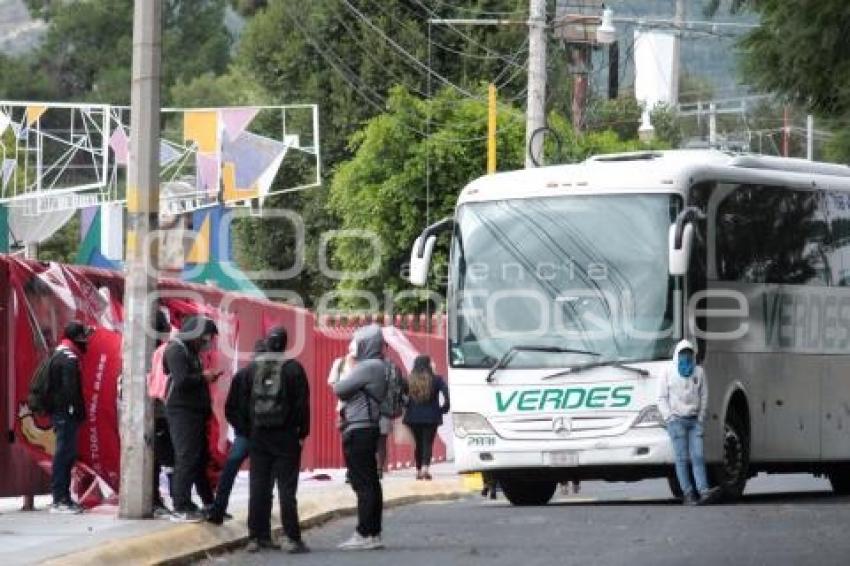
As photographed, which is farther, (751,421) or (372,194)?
(372,194)

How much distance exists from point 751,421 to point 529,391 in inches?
113

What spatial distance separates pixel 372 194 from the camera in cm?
5400

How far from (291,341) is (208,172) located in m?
20.5

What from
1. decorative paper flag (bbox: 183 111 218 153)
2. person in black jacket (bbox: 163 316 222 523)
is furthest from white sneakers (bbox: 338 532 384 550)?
decorative paper flag (bbox: 183 111 218 153)

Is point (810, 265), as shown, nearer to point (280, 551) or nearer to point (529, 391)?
point (529, 391)

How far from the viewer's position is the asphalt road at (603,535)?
17.6m

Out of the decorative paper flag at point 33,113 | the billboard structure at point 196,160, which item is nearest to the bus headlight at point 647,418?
the billboard structure at point 196,160

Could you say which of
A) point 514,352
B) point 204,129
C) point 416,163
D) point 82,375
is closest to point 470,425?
point 514,352

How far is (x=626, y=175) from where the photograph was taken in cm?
2447

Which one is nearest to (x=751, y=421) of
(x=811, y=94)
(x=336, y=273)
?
(x=811, y=94)

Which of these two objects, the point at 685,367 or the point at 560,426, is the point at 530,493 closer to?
the point at 560,426

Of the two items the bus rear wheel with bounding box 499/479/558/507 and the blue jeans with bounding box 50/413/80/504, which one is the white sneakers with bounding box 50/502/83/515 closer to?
the blue jeans with bounding box 50/413/80/504

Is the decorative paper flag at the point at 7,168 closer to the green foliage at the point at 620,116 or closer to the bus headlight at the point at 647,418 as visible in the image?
the green foliage at the point at 620,116

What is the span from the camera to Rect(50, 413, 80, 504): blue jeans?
2052 cm
